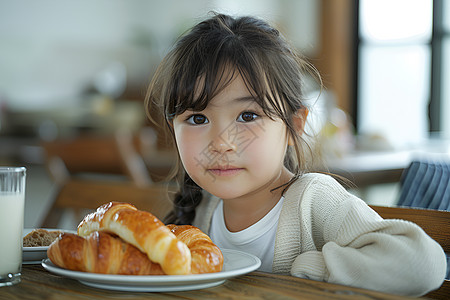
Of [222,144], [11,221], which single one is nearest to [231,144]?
[222,144]

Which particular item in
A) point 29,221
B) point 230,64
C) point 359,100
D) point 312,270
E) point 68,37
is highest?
point 68,37

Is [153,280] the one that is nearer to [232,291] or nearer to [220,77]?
[232,291]

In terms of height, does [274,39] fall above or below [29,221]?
above

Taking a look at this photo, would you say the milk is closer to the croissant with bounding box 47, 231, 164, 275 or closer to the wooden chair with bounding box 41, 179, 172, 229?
the croissant with bounding box 47, 231, 164, 275

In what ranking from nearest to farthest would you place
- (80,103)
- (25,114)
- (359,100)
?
1. (25,114)
2. (80,103)
3. (359,100)

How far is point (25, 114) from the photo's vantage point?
14.5 feet

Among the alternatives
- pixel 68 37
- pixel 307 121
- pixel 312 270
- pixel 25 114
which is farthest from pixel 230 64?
pixel 68 37

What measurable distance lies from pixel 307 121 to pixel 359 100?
475 centimetres

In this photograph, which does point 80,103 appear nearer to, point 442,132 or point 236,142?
point 442,132

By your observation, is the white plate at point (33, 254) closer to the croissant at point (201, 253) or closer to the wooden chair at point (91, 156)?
the croissant at point (201, 253)

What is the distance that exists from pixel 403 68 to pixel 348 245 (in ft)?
15.8

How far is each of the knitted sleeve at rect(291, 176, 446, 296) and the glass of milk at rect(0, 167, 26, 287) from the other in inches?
14.2

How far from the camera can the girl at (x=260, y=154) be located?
77 cm

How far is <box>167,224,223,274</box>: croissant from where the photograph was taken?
668 millimetres
